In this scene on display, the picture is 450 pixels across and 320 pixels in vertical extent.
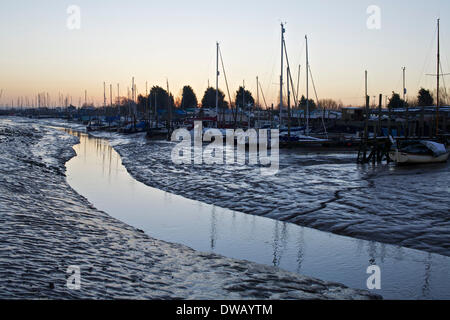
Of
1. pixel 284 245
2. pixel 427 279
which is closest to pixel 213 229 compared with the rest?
pixel 284 245

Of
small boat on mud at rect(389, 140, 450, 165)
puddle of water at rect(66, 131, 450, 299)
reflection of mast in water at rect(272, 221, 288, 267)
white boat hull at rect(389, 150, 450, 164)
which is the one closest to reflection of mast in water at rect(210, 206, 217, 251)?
puddle of water at rect(66, 131, 450, 299)

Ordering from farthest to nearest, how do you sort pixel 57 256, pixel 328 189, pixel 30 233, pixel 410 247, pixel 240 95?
pixel 240 95 < pixel 328 189 < pixel 410 247 < pixel 30 233 < pixel 57 256

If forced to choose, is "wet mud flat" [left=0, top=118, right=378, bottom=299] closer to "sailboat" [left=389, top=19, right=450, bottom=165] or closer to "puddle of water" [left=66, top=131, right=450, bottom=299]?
"puddle of water" [left=66, top=131, right=450, bottom=299]

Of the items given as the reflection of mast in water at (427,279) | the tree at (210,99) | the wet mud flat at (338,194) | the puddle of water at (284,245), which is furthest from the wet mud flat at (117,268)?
the tree at (210,99)

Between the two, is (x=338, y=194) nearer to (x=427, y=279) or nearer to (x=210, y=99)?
(x=427, y=279)

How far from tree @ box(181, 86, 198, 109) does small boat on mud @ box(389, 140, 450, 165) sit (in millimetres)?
102737

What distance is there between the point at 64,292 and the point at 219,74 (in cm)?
5191

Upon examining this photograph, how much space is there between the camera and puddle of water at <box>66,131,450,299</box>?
8102 mm

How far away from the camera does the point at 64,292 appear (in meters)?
6.16

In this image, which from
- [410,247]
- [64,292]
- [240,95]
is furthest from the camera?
[240,95]

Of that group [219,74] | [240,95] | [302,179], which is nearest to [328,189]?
[302,179]

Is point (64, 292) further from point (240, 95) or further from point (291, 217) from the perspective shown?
point (240, 95)

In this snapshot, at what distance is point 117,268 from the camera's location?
7.66 metres

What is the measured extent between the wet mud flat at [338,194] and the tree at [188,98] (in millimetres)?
100888
